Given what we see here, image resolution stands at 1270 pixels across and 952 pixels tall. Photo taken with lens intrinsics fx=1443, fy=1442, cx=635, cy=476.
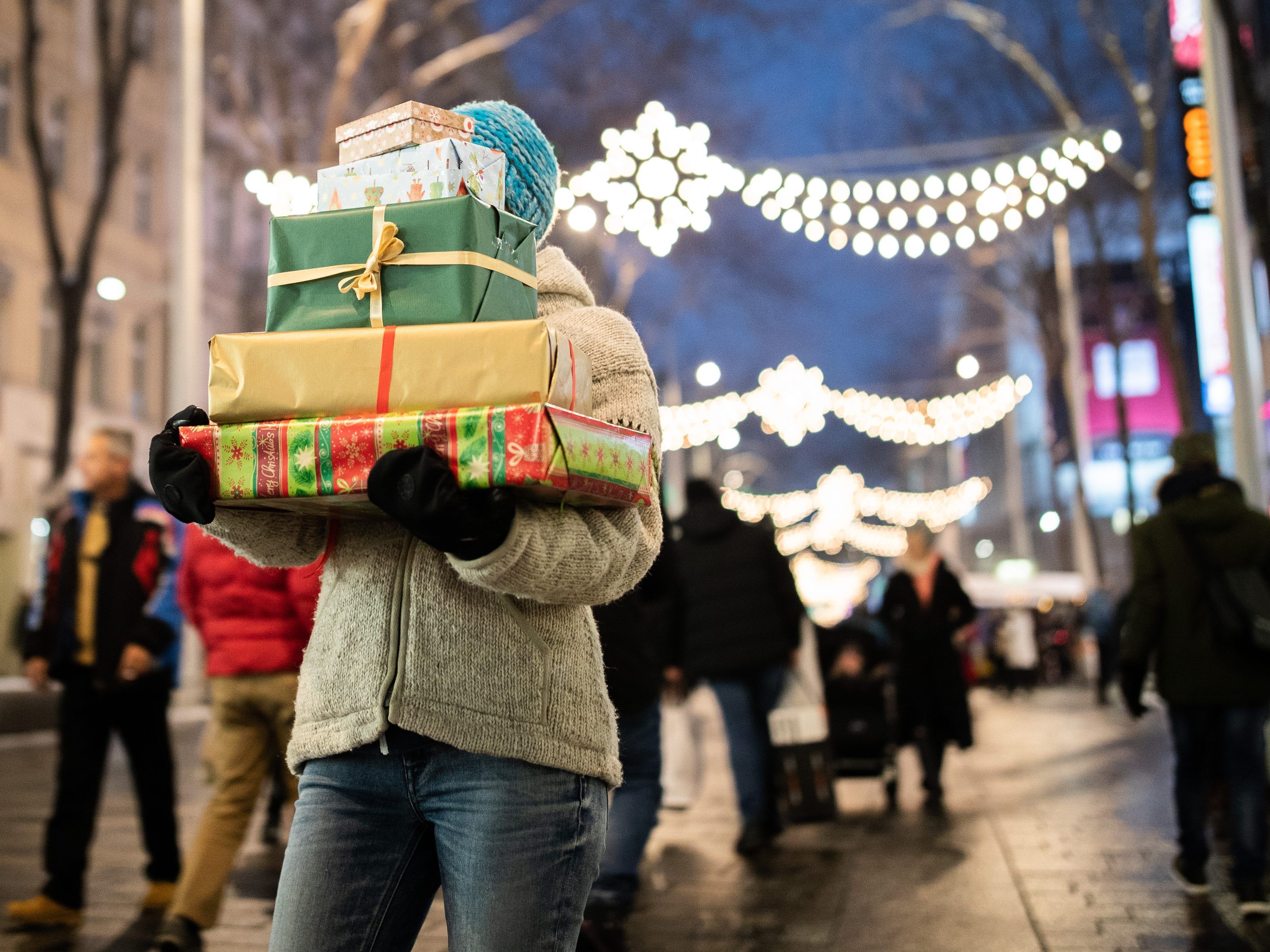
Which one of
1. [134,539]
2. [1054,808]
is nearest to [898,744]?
[1054,808]

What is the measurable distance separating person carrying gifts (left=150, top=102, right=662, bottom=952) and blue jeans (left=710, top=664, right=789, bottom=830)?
5.94 meters

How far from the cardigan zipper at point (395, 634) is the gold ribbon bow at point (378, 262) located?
15.2 inches

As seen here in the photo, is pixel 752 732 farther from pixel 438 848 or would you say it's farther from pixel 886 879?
pixel 438 848

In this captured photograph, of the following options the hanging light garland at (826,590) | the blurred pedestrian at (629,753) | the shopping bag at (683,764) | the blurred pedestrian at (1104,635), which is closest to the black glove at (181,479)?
the blurred pedestrian at (629,753)

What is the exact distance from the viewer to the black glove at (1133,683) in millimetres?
6848

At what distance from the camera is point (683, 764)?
10.4 metres

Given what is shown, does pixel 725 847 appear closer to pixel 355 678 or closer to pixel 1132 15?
pixel 355 678

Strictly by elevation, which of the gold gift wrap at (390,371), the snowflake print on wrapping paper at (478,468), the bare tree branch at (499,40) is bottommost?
the snowflake print on wrapping paper at (478,468)

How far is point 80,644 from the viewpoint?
21.8 ft

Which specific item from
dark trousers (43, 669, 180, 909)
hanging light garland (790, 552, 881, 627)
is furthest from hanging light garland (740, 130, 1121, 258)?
hanging light garland (790, 552, 881, 627)

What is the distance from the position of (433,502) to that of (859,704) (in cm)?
886

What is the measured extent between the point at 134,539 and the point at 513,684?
16.3 ft

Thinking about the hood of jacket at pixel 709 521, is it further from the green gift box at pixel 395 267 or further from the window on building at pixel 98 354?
the window on building at pixel 98 354

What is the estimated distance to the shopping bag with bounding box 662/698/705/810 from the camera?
32.6 ft
